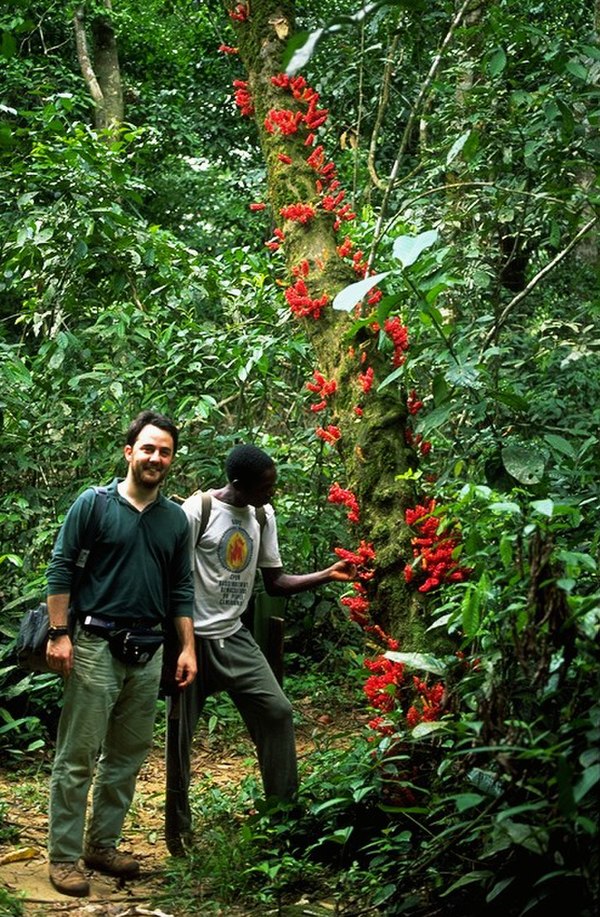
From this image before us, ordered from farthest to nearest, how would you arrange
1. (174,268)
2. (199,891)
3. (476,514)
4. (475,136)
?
(174,268)
(475,136)
(199,891)
(476,514)

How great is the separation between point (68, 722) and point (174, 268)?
3.35 m

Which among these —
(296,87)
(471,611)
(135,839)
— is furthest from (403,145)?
(135,839)

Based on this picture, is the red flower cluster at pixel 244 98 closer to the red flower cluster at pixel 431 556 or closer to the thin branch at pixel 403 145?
the thin branch at pixel 403 145

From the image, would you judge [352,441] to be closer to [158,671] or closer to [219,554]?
[219,554]

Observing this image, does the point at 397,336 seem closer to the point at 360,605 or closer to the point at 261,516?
the point at 261,516

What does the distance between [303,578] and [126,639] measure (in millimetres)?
941

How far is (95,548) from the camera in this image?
447 cm

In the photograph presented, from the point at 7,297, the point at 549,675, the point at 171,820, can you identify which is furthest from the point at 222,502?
the point at 7,297

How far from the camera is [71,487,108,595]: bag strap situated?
4430 millimetres

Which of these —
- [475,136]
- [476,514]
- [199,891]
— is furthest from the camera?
[475,136]

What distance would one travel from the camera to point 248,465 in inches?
189

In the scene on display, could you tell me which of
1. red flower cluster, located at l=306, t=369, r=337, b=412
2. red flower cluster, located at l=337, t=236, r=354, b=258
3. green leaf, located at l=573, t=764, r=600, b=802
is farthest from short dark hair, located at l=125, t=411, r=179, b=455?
green leaf, located at l=573, t=764, r=600, b=802

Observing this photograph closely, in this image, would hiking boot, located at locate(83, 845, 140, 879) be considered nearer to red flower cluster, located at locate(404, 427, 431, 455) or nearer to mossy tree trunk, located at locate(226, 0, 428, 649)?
mossy tree trunk, located at locate(226, 0, 428, 649)

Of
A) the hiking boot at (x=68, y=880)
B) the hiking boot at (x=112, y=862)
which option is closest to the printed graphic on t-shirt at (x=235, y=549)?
the hiking boot at (x=112, y=862)
